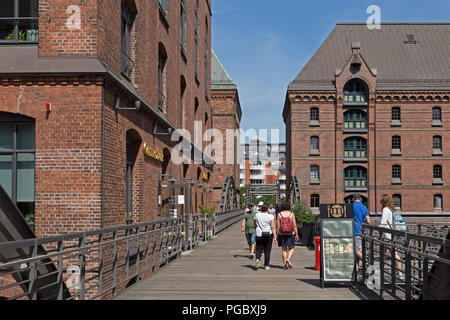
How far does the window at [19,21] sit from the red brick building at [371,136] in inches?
1606

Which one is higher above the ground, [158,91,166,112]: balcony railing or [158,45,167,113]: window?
[158,45,167,113]: window

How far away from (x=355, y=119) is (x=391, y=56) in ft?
27.9

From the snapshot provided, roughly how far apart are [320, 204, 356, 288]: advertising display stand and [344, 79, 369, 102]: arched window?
141ft

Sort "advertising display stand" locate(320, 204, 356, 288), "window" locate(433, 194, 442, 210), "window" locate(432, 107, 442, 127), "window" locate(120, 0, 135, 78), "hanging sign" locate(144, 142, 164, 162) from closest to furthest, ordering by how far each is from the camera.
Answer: "advertising display stand" locate(320, 204, 356, 288) → "window" locate(120, 0, 135, 78) → "hanging sign" locate(144, 142, 164, 162) → "window" locate(433, 194, 442, 210) → "window" locate(432, 107, 442, 127)

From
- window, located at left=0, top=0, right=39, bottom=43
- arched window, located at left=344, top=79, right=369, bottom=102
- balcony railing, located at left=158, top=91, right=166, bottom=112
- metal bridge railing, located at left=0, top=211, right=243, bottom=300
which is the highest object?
arched window, located at left=344, top=79, right=369, bottom=102

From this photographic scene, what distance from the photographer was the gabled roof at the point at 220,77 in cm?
5175

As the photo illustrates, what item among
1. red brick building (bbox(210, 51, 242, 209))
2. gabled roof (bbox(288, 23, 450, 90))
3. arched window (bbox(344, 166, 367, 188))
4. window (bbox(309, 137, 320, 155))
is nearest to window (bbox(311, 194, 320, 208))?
arched window (bbox(344, 166, 367, 188))

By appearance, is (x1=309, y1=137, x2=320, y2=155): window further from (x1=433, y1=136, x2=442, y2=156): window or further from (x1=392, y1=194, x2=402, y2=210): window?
(x1=433, y1=136, x2=442, y2=156): window

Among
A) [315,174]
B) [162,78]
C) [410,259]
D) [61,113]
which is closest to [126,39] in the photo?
[61,113]

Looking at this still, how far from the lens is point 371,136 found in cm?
5094

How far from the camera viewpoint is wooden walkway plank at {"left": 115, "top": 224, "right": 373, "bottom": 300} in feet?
30.0

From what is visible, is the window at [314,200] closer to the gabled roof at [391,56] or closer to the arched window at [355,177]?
the arched window at [355,177]

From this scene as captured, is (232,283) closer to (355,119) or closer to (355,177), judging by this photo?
(355,177)
